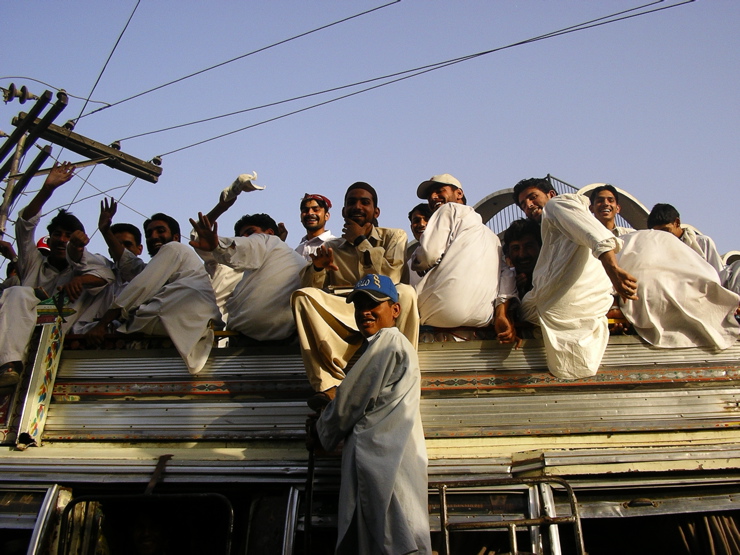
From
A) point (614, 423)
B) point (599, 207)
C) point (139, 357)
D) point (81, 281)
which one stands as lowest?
point (614, 423)

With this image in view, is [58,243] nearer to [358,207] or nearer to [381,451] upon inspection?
[358,207]

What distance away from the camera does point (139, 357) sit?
197 inches

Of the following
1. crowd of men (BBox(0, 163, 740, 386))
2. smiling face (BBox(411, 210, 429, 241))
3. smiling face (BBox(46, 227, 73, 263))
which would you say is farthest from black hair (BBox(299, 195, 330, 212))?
smiling face (BBox(46, 227, 73, 263))

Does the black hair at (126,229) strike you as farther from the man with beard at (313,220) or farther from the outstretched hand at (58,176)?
the man with beard at (313,220)

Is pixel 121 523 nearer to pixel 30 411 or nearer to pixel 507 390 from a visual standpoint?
pixel 30 411

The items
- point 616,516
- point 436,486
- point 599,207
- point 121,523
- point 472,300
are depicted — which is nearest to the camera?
point 436,486

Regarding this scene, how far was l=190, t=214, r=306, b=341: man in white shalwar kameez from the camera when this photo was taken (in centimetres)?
504

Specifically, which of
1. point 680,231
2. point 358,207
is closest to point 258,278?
point 358,207

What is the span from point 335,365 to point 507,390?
1168mm

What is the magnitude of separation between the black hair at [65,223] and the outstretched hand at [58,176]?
26cm

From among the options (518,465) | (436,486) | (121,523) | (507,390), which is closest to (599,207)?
(507,390)

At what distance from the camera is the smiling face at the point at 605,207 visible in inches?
225

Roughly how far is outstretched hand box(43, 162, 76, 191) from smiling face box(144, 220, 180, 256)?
88cm

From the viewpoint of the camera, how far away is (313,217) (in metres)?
6.40
